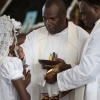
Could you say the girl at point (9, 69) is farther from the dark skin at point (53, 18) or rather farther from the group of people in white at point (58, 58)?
the dark skin at point (53, 18)

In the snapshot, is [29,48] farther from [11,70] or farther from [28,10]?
[28,10]

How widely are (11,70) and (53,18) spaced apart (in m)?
0.88

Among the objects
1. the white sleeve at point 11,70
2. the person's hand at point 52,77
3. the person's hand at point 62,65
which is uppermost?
the white sleeve at point 11,70

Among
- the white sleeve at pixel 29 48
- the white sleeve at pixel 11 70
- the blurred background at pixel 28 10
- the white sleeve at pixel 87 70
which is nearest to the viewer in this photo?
the white sleeve at pixel 11 70

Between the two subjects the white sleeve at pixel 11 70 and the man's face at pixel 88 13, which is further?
the man's face at pixel 88 13

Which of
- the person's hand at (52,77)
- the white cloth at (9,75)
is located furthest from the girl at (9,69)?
the person's hand at (52,77)

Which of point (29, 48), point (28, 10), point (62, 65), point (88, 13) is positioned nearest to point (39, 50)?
point (29, 48)

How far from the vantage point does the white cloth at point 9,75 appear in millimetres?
2414

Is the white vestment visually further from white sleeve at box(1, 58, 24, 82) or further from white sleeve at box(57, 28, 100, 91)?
white sleeve at box(1, 58, 24, 82)

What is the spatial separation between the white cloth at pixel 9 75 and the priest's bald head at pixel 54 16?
28.7 inches

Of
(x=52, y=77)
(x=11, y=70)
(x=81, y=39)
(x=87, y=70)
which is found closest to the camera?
(x=11, y=70)

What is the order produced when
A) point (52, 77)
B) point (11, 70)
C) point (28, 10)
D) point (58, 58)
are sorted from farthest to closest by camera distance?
point (28, 10), point (58, 58), point (52, 77), point (11, 70)

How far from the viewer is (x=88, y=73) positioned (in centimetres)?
262

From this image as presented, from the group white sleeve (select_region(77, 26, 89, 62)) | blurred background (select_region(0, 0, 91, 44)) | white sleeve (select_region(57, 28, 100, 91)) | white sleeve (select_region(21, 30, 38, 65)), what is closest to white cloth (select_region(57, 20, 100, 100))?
white sleeve (select_region(57, 28, 100, 91))
